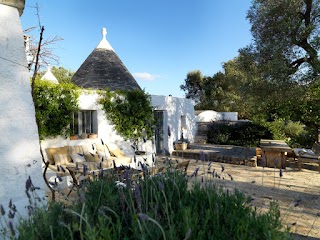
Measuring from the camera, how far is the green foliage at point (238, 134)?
1969 cm

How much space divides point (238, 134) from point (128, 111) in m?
11.2

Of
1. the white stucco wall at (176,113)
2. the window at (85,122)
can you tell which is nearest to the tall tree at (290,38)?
the white stucco wall at (176,113)

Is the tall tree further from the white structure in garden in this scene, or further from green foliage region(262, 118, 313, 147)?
the white structure in garden

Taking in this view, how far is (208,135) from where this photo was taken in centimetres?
2084

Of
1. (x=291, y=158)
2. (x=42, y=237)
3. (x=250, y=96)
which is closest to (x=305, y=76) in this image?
(x=250, y=96)

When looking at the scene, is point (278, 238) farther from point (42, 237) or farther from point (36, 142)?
point (36, 142)

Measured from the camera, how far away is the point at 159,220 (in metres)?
1.91

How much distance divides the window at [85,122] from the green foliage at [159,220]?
29.9 ft

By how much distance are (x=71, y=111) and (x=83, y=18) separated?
8.63m

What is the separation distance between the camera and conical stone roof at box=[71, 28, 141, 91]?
556 inches

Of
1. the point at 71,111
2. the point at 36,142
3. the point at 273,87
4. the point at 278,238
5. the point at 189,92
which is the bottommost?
the point at 278,238

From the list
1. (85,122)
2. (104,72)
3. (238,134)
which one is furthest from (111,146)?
(238,134)

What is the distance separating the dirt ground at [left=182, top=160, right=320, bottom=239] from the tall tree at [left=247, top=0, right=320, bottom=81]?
13.4ft

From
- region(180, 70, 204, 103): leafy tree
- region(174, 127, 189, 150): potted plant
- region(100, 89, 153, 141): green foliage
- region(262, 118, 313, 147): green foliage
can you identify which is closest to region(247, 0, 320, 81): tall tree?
region(262, 118, 313, 147): green foliage
